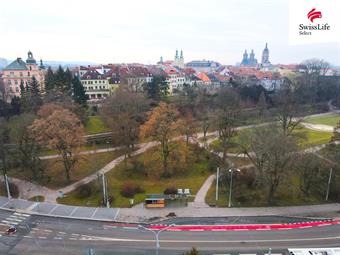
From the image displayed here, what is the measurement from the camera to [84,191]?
39.0 metres

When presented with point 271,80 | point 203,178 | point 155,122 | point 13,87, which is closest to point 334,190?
point 203,178

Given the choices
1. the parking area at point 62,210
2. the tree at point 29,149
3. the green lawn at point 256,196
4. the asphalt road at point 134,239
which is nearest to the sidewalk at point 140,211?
the parking area at point 62,210

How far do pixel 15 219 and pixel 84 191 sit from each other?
28.7 feet

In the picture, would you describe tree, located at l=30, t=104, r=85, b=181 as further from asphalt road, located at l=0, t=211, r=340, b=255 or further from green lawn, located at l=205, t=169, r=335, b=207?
green lawn, located at l=205, t=169, r=335, b=207

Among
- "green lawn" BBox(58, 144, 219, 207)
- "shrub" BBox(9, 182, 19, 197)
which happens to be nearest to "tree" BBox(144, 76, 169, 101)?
"green lawn" BBox(58, 144, 219, 207)

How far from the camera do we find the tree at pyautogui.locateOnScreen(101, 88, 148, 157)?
163 ft

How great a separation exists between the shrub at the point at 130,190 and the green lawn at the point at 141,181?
50 cm

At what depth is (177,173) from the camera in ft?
152

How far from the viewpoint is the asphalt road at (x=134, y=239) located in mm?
27781

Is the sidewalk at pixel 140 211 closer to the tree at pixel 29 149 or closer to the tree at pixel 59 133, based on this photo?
the tree at pixel 29 149

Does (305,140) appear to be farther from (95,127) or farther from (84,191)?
(95,127)

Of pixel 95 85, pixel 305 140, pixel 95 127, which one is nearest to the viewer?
pixel 305 140

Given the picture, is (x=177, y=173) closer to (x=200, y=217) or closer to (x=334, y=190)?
(x=200, y=217)

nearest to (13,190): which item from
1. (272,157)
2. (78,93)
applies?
(78,93)
